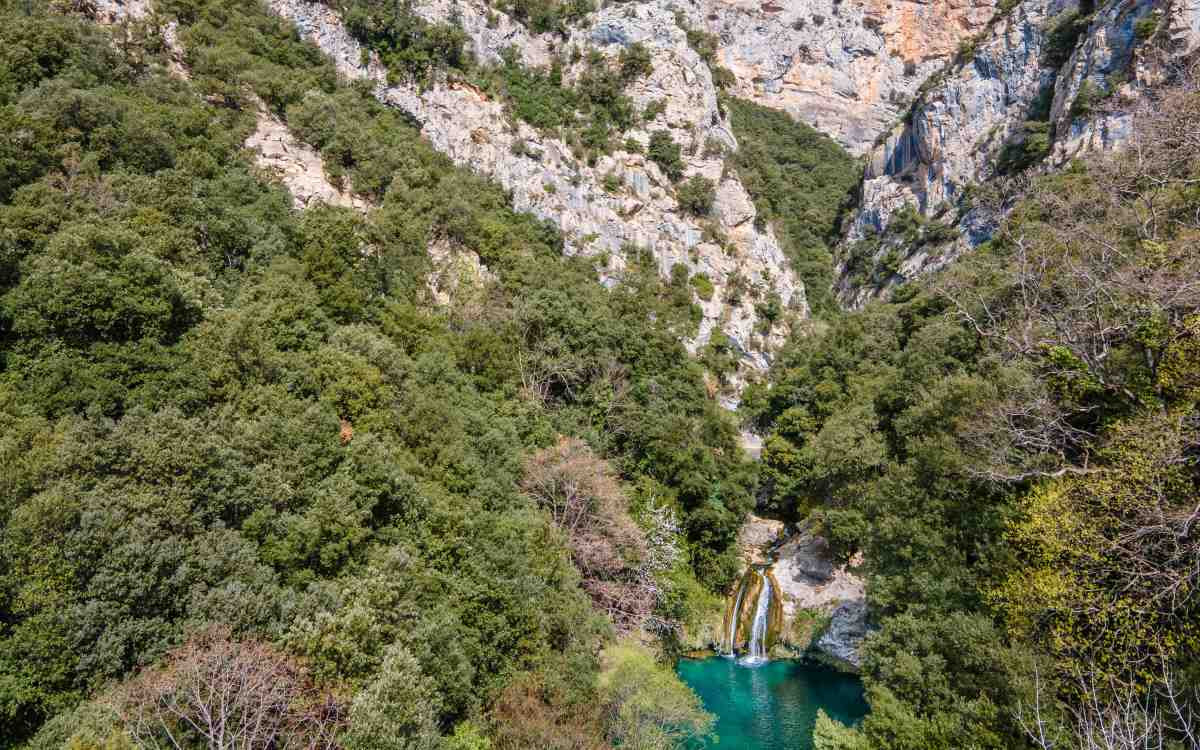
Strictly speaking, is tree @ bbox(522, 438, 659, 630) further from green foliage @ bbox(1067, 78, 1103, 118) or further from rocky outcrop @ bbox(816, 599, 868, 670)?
green foliage @ bbox(1067, 78, 1103, 118)

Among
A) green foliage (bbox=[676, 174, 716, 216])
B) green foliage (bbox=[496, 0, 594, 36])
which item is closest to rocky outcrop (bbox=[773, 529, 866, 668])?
green foliage (bbox=[676, 174, 716, 216])

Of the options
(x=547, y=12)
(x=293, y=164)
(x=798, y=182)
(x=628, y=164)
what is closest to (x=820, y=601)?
(x=293, y=164)

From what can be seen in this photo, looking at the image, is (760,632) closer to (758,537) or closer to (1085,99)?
(758,537)

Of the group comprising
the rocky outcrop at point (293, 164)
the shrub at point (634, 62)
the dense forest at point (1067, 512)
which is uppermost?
the shrub at point (634, 62)

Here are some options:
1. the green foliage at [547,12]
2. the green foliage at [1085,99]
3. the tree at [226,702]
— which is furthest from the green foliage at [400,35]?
the green foliage at [1085,99]

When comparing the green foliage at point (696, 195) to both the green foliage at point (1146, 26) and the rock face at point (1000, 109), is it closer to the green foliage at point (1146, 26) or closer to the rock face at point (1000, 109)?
the rock face at point (1000, 109)

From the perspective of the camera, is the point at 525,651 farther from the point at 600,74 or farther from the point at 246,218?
the point at 600,74

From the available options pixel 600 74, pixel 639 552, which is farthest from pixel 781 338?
pixel 639 552
